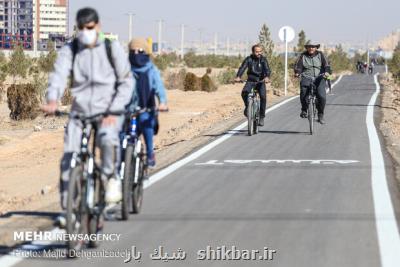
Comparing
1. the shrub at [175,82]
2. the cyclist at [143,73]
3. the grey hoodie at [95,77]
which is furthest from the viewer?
the shrub at [175,82]

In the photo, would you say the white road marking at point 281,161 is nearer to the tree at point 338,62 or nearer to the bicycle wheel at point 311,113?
the bicycle wheel at point 311,113

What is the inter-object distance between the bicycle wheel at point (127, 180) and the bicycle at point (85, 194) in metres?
0.77

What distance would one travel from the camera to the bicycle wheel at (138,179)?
873cm

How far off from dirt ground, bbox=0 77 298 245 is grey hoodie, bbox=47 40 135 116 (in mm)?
1535

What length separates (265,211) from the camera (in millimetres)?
9141

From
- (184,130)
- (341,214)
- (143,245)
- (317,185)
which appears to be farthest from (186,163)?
(184,130)

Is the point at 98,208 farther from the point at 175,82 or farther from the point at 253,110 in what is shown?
the point at 175,82

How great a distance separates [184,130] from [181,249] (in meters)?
14.3

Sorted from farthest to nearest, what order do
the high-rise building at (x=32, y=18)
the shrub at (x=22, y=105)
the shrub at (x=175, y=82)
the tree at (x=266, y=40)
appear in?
the high-rise building at (x=32, y=18) < the shrub at (x=175, y=82) < the tree at (x=266, y=40) < the shrub at (x=22, y=105)

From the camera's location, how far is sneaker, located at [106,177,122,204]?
24.5 ft

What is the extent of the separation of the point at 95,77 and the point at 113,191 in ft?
3.28

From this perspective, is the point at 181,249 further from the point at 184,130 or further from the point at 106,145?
the point at 184,130

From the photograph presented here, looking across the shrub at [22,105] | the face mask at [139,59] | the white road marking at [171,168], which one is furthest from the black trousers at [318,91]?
the shrub at [22,105]

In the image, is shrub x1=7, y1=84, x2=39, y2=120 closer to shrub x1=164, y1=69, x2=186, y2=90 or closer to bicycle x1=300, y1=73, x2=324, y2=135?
bicycle x1=300, y1=73, x2=324, y2=135
